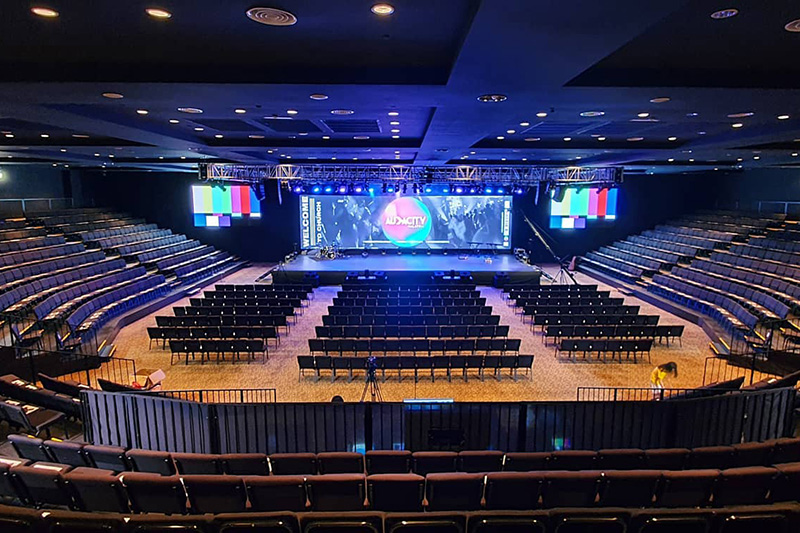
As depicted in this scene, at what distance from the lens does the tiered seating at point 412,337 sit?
10172 millimetres

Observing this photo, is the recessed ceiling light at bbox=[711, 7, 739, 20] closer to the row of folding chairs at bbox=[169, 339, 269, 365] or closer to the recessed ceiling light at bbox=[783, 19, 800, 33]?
the recessed ceiling light at bbox=[783, 19, 800, 33]

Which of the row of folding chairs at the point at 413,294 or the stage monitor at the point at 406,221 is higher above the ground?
the stage monitor at the point at 406,221

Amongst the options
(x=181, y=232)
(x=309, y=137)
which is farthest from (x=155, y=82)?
(x=181, y=232)

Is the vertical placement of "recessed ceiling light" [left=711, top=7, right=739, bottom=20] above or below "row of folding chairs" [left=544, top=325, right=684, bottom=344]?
above

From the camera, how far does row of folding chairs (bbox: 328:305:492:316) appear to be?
1412 centimetres

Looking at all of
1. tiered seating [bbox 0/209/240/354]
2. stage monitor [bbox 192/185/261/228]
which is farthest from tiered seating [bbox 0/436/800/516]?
stage monitor [bbox 192/185/261/228]

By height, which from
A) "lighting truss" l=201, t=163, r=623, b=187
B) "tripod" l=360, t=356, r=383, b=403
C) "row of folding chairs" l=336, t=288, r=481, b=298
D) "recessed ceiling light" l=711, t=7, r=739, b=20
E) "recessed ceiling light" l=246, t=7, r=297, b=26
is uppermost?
"recessed ceiling light" l=711, t=7, r=739, b=20

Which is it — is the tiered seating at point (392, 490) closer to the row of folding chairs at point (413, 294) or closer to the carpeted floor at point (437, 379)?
the carpeted floor at point (437, 379)

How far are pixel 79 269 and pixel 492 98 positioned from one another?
16605 mm

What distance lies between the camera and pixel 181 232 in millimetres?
27156

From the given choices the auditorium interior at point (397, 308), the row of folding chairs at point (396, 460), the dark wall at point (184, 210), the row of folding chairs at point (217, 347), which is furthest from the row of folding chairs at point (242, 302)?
the dark wall at point (184, 210)

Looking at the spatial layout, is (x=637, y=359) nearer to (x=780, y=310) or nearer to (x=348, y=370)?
(x=780, y=310)

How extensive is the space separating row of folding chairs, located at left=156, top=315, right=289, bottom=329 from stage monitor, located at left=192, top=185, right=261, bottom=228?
49.3 feet

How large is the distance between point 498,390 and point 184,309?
10.3m
